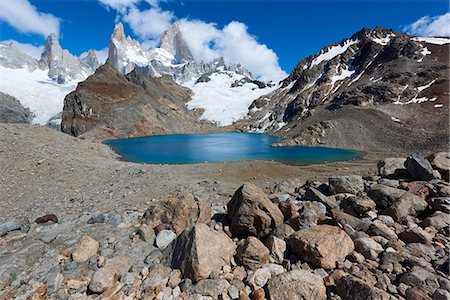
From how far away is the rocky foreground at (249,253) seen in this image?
622 centimetres

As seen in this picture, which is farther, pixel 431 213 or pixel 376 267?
pixel 431 213

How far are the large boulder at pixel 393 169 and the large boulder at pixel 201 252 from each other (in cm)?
1276

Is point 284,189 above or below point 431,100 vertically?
below

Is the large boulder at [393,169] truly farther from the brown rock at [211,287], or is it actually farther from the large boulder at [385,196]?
the brown rock at [211,287]

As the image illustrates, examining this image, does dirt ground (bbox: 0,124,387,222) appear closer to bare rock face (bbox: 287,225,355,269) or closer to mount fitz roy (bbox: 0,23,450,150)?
bare rock face (bbox: 287,225,355,269)

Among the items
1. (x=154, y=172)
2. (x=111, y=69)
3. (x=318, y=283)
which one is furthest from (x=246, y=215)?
(x=111, y=69)

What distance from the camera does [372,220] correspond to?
884cm

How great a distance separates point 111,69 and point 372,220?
525 feet

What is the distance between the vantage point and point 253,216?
877 centimetres

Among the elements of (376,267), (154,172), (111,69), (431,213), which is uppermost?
(111,69)

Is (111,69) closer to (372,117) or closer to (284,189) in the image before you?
(372,117)

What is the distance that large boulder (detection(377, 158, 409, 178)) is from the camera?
15340 millimetres

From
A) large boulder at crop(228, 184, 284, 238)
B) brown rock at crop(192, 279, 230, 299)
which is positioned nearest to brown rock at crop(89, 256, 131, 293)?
brown rock at crop(192, 279, 230, 299)

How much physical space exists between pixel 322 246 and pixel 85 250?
7.60m
